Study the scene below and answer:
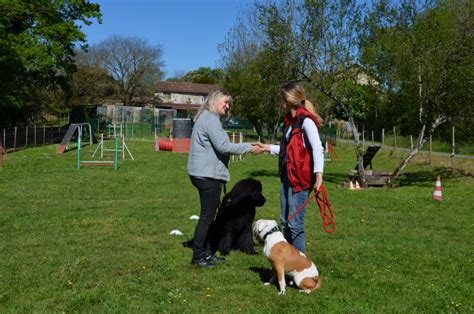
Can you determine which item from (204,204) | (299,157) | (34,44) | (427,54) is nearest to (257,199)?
(204,204)

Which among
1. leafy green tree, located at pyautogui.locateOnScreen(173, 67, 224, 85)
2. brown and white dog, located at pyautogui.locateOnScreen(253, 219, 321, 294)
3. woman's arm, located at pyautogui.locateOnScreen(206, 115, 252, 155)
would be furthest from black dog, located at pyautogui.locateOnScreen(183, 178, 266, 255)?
leafy green tree, located at pyautogui.locateOnScreen(173, 67, 224, 85)

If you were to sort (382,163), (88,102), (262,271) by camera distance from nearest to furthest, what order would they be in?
(262,271) → (382,163) → (88,102)

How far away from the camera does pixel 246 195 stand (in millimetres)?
5695

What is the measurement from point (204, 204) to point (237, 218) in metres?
0.75

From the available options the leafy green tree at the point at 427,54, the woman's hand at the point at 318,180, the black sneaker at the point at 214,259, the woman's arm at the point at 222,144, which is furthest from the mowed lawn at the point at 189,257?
the leafy green tree at the point at 427,54

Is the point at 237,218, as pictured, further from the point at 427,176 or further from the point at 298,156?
the point at 427,176

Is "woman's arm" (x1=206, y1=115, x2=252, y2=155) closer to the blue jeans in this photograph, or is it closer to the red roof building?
the blue jeans

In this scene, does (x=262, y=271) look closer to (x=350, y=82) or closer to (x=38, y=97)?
(x=350, y=82)

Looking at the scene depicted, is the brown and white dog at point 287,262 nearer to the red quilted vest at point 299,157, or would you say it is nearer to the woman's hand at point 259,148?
the red quilted vest at point 299,157

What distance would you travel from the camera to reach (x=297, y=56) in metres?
15.0

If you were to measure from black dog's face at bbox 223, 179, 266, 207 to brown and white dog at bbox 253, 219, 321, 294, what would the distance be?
0.99 metres

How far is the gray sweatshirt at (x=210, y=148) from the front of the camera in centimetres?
503

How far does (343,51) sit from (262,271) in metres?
10.8

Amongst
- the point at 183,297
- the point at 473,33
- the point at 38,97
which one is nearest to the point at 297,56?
the point at 473,33
